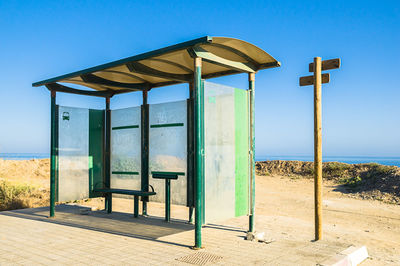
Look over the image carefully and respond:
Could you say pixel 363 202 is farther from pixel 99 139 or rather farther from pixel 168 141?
pixel 99 139

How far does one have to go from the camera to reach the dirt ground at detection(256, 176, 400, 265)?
6.55m

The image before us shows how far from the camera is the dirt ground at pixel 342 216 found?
655 centimetres

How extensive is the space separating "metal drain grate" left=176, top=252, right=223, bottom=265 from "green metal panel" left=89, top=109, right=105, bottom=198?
4843mm

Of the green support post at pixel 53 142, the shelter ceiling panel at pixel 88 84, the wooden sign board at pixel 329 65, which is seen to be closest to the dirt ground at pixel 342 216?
the wooden sign board at pixel 329 65

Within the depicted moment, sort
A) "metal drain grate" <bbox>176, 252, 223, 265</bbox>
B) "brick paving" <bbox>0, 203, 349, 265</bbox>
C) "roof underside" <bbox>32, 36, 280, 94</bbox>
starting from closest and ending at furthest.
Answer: "metal drain grate" <bbox>176, 252, 223, 265</bbox>
"brick paving" <bbox>0, 203, 349, 265</bbox>
"roof underside" <bbox>32, 36, 280, 94</bbox>

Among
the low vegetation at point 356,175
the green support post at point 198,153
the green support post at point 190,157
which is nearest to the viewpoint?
the green support post at point 198,153

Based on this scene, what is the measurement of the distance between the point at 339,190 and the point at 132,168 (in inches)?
438

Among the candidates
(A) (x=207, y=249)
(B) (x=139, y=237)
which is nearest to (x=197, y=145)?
(A) (x=207, y=249)

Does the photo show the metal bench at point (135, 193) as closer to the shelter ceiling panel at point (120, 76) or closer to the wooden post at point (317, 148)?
the shelter ceiling panel at point (120, 76)

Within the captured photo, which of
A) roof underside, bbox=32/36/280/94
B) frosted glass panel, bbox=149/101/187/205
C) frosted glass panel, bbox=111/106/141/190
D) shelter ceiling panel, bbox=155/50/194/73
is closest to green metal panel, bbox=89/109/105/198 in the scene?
frosted glass panel, bbox=111/106/141/190

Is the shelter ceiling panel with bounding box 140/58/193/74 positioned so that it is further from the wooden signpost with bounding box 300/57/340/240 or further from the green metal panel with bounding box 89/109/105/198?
A: the green metal panel with bounding box 89/109/105/198

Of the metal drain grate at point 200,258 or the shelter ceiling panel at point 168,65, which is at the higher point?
the shelter ceiling panel at point 168,65

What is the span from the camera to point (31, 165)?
24234mm

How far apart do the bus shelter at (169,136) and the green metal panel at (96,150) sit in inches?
1.0
